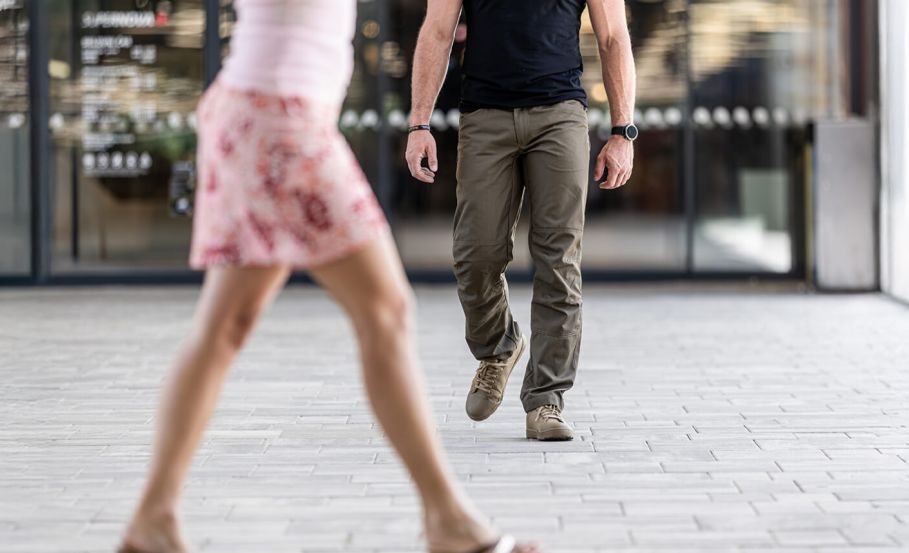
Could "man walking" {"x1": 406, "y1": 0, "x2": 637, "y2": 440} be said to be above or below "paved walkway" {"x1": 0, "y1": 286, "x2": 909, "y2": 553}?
above

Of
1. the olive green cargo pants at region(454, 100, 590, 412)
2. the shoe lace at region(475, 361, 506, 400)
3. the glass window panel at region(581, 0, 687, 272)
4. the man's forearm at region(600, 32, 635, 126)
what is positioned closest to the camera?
the olive green cargo pants at region(454, 100, 590, 412)

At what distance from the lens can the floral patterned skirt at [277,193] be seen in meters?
→ 3.12

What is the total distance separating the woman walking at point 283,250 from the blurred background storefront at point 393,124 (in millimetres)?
8888

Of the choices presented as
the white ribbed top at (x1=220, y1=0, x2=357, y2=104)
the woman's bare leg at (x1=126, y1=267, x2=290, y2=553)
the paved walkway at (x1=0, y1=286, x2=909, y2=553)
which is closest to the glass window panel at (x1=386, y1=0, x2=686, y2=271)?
the paved walkway at (x1=0, y1=286, x2=909, y2=553)

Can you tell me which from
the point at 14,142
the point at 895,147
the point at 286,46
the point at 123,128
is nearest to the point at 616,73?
the point at 286,46

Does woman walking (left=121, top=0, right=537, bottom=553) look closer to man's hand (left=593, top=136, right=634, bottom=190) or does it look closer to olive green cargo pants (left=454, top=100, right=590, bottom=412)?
olive green cargo pants (left=454, top=100, right=590, bottom=412)

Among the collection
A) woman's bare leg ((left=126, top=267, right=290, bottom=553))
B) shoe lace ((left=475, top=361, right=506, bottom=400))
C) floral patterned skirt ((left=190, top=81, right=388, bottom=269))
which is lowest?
shoe lace ((left=475, top=361, right=506, bottom=400))

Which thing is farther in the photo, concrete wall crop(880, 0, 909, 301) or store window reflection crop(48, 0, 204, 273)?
store window reflection crop(48, 0, 204, 273)

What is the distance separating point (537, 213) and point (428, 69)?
0.63 meters

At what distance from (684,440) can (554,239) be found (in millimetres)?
818

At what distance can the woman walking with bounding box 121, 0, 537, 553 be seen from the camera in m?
3.13

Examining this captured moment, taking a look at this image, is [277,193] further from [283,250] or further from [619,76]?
[619,76]

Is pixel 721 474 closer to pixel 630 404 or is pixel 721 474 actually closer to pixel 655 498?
pixel 655 498

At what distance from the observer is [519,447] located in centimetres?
494
